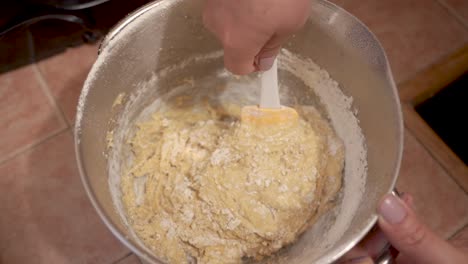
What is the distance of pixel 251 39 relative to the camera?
0.42m

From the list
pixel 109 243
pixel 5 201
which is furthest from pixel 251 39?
pixel 5 201

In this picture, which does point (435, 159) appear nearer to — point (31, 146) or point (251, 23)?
point (251, 23)

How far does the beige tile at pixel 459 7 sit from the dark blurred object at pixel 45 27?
735mm

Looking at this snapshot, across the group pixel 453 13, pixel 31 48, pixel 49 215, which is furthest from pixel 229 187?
pixel 453 13

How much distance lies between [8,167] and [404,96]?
83 cm

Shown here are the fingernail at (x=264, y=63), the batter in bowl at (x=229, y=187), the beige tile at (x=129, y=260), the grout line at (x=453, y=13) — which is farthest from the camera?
the grout line at (x=453, y=13)

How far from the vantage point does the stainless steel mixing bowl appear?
521mm

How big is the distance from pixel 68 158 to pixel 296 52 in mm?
503

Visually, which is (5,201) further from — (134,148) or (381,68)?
(381,68)

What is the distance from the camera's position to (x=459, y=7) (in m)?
1.00

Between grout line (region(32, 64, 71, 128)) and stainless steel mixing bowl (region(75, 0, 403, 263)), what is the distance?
0.32 meters

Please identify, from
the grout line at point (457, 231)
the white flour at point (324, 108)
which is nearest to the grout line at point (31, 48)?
the white flour at point (324, 108)

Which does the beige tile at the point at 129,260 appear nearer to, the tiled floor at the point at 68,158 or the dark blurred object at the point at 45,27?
the tiled floor at the point at 68,158

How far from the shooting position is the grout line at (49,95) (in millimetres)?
893
